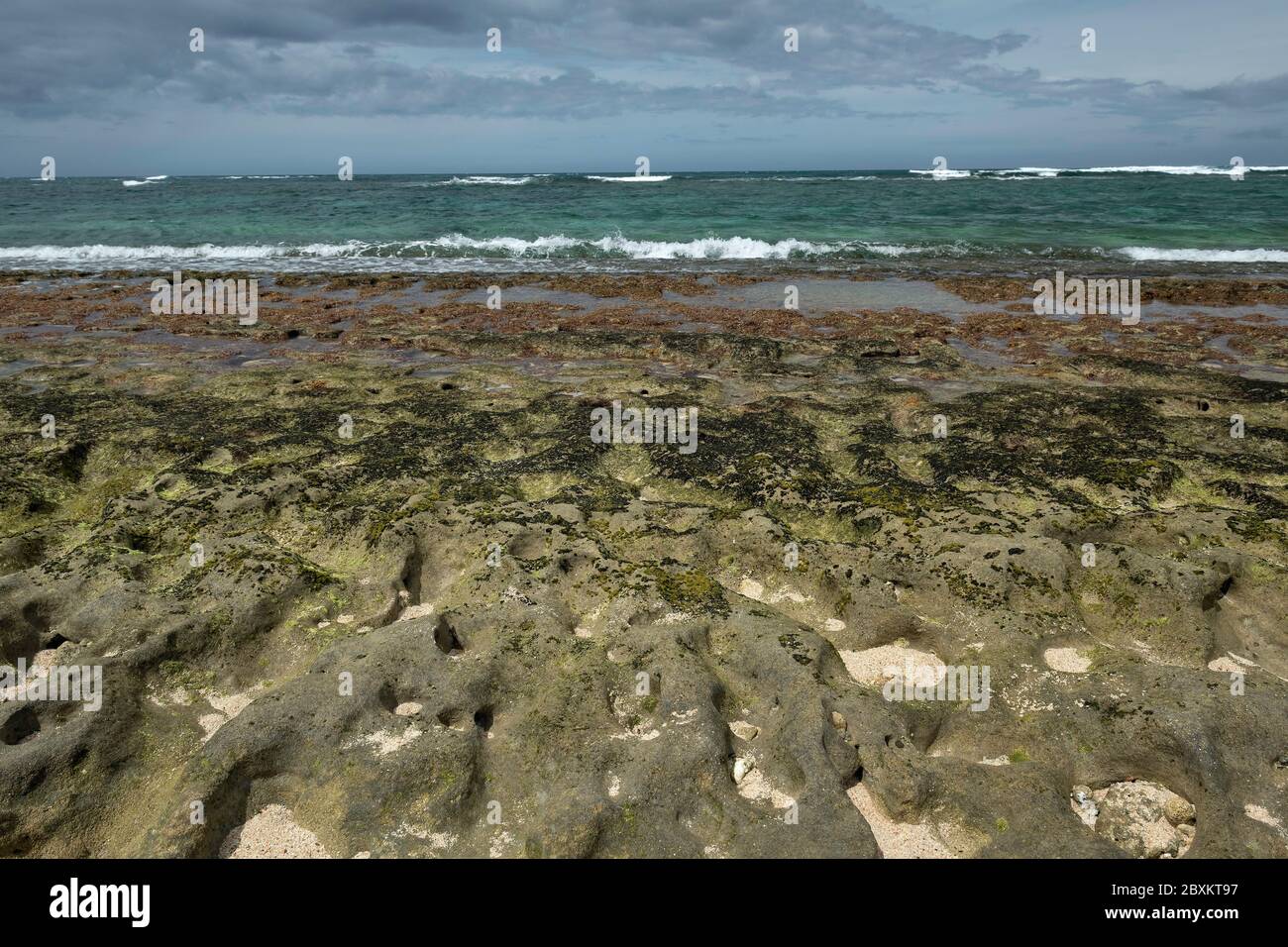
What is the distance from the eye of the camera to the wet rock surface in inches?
157

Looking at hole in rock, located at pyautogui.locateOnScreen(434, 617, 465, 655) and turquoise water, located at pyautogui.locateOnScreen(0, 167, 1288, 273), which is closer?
hole in rock, located at pyautogui.locateOnScreen(434, 617, 465, 655)

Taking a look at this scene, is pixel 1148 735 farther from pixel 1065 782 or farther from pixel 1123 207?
pixel 1123 207

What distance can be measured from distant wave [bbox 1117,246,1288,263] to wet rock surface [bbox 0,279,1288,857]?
2411 centimetres

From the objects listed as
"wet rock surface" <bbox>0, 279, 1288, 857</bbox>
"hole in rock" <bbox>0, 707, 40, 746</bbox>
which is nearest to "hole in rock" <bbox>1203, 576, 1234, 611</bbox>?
"wet rock surface" <bbox>0, 279, 1288, 857</bbox>

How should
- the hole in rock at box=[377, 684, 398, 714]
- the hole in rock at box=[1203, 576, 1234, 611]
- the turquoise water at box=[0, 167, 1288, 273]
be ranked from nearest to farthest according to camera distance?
the hole in rock at box=[377, 684, 398, 714] < the hole in rock at box=[1203, 576, 1234, 611] < the turquoise water at box=[0, 167, 1288, 273]

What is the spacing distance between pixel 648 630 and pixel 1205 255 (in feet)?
112

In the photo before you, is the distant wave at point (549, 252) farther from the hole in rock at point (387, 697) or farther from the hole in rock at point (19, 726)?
the hole in rock at point (19, 726)

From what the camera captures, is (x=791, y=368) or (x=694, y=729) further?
(x=791, y=368)

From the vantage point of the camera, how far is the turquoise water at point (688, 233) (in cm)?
2967

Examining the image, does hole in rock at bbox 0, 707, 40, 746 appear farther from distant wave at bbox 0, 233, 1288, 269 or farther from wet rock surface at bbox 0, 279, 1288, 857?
distant wave at bbox 0, 233, 1288, 269

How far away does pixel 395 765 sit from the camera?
412 cm

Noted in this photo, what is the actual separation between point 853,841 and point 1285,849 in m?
2.12
